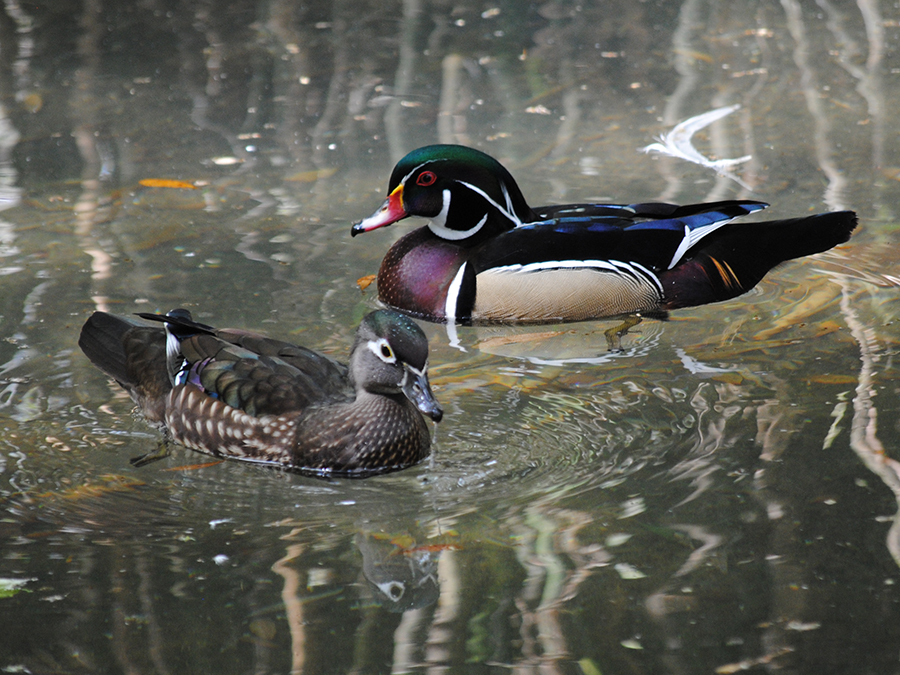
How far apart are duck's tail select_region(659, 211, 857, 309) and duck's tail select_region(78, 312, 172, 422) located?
2.36 metres

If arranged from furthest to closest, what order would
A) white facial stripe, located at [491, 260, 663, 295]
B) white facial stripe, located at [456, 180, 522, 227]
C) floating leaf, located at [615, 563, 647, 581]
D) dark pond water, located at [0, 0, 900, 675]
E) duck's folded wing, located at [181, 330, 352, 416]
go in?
1. white facial stripe, located at [456, 180, 522, 227]
2. white facial stripe, located at [491, 260, 663, 295]
3. duck's folded wing, located at [181, 330, 352, 416]
4. floating leaf, located at [615, 563, 647, 581]
5. dark pond water, located at [0, 0, 900, 675]

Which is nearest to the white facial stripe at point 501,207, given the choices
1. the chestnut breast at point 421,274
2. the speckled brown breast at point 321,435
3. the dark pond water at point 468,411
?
the chestnut breast at point 421,274

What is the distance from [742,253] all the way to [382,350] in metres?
2.36

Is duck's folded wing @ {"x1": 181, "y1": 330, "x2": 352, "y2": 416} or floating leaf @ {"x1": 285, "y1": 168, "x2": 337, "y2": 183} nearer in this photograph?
duck's folded wing @ {"x1": 181, "y1": 330, "x2": 352, "y2": 416}

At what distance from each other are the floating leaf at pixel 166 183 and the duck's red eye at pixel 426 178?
192cm

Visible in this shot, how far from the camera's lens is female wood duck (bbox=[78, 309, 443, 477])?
3.89 m

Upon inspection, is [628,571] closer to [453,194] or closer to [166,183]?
[453,194]

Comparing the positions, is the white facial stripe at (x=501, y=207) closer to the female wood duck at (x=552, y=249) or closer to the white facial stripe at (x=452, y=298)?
the female wood duck at (x=552, y=249)

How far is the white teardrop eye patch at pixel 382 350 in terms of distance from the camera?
3.85 metres

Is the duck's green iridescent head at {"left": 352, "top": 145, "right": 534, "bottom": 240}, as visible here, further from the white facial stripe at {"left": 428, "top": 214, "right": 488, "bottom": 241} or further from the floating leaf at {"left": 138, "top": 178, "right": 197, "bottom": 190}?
the floating leaf at {"left": 138, "top": 178, "right": 197, "bottom": 190}

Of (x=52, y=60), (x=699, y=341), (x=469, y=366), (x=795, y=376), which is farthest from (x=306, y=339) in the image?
(x=52, y=60)

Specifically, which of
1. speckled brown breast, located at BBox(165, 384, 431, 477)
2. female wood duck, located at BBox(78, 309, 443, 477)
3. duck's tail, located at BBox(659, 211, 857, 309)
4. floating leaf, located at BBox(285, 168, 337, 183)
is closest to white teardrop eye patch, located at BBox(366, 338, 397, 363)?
female wood duck, located at BBox(78, 309, 443, 477)

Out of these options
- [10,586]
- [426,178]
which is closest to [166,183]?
[426,178]

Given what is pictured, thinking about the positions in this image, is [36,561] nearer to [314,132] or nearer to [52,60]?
[314,132]
